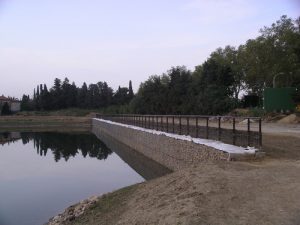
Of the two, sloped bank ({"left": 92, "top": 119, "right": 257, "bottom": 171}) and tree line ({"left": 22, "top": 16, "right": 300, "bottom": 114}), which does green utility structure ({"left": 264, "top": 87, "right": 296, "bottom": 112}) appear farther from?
sloped bank ({"left": 92, "top": 119, "right": 257, "bottom": 171})

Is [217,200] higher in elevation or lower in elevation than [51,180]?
higher

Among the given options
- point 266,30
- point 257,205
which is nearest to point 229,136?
point 257,205

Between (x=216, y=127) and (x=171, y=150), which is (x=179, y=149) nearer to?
(x=171, y=150)

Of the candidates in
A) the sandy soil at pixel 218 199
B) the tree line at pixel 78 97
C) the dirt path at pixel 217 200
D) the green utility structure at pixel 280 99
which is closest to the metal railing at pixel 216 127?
the sandy soil at pixel 218 199

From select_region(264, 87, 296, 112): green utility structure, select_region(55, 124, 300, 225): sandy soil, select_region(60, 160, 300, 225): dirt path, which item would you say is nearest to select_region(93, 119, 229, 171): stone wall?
select_region(55, 124, 300, 225): sandy soil

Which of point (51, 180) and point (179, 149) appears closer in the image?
point (179, 149)

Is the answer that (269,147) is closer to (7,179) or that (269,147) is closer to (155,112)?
(7,179)

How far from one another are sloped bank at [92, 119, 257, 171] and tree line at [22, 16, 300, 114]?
17.3 m

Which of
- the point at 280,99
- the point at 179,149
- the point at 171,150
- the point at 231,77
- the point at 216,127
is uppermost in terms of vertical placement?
the point at 231,77

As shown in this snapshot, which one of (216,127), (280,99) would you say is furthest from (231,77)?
(216,127)

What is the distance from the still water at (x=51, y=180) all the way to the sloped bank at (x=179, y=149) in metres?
1.58

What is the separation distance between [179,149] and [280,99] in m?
23.2

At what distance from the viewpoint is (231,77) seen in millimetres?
57062

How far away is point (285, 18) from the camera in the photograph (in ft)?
170
